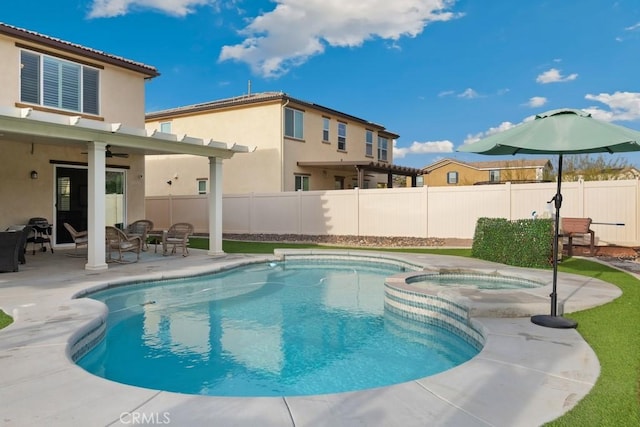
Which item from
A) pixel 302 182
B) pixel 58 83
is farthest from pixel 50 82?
pixel 302 182

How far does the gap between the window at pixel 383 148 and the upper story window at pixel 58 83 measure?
755 inches

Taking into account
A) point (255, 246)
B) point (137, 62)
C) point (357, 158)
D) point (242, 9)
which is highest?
point (242, 9)

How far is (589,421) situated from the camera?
296cm

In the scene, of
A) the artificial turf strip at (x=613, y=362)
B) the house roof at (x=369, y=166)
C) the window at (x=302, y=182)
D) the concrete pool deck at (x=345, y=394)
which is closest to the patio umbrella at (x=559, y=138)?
the artificial turf strip at (x=613, y=362)

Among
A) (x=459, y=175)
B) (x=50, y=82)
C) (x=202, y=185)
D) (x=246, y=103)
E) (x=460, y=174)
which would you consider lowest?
(x=202, y=185)

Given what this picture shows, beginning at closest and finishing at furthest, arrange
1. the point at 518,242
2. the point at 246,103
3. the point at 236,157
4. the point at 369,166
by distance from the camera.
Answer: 1. the point at 518,242
2. the point at 369,166
3. the point at 246,103
4. the point at 236,157

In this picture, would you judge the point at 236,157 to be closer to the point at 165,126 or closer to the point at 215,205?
the point at 165,126

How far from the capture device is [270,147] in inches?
839

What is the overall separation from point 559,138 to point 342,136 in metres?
20.8

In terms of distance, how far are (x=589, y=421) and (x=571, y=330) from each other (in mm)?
2610

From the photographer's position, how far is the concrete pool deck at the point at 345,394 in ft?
9.95

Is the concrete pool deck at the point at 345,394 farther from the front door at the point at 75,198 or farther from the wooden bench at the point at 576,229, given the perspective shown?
the front door at the point at 75,198

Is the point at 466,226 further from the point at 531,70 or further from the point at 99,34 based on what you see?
the point at 99,34

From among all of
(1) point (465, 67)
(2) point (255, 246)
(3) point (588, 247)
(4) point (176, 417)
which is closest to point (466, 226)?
(3) point (588, 247)
